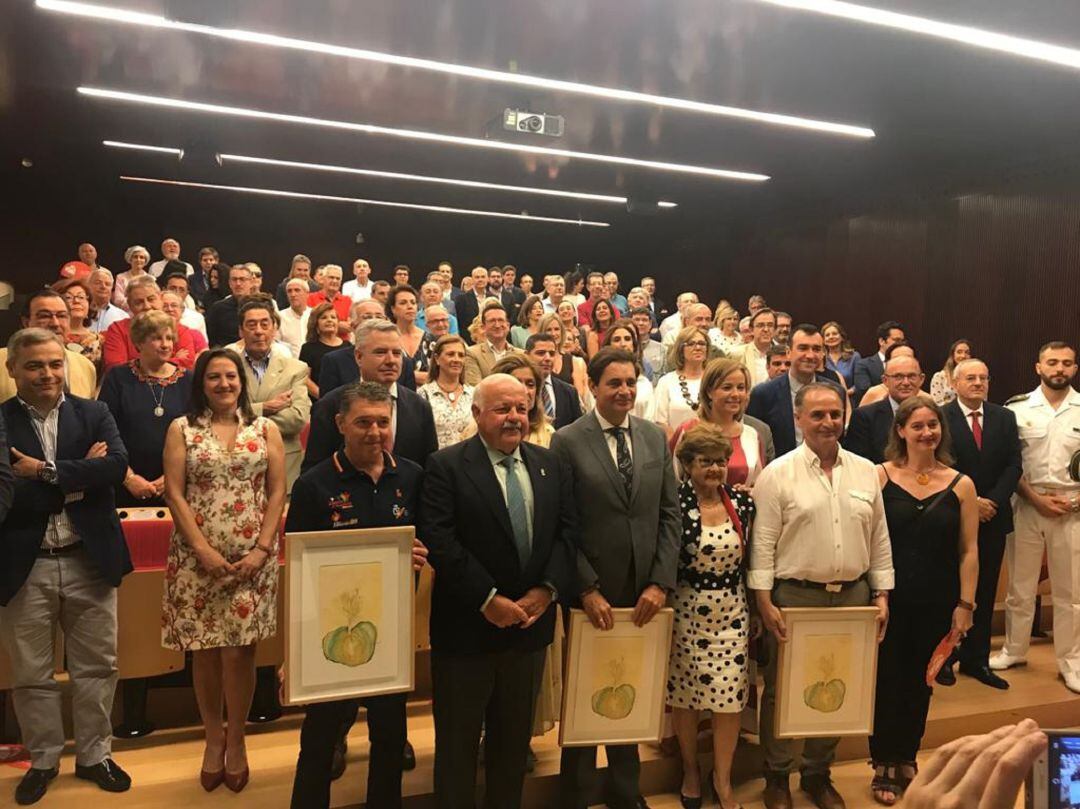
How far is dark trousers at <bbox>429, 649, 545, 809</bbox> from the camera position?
2564 mm

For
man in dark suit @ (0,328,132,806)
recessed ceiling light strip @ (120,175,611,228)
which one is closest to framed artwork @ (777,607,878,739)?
man in dark suit @ (0,328,132,806)

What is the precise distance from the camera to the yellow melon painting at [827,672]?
2.98 m

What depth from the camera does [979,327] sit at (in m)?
8.90

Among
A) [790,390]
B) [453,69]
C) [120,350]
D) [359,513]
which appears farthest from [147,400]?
[453,69]

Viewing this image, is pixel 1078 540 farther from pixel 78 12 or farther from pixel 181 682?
pixel 78 12

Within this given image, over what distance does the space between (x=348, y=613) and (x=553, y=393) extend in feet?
6.38

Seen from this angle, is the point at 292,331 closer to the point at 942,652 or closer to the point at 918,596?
the point at 918,596

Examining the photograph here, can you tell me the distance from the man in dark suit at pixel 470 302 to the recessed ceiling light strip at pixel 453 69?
2.80 metres

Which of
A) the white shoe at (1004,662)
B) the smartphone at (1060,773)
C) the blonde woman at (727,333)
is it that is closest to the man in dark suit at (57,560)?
the smartphone at (1060,773)

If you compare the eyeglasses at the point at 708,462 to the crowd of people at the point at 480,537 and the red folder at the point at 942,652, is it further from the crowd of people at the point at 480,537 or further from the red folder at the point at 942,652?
the red folder at the point at 942,652

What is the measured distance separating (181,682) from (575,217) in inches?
430

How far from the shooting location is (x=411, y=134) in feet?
27.3

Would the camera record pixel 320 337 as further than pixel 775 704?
Yes

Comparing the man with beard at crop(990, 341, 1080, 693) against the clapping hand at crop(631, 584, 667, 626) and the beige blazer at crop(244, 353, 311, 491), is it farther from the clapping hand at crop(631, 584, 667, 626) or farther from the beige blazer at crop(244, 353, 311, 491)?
the beige blazer at crop(244, 353, 311, 491)
